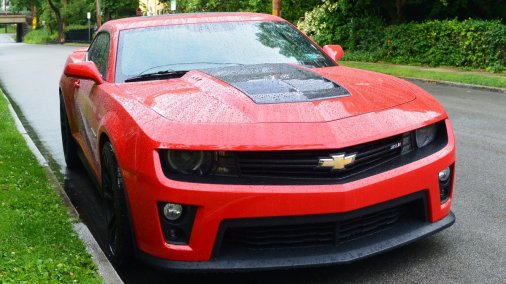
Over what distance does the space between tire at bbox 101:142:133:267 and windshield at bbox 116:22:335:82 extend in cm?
77

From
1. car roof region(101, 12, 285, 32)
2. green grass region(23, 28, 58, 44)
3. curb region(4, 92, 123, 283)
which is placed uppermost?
car roof region(101, 12, 285, 32)

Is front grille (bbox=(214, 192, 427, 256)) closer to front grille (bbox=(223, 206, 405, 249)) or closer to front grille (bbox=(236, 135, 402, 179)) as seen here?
front grille (bbox=(223, 206, 405, 249))

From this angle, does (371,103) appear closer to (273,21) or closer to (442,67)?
(273,21)

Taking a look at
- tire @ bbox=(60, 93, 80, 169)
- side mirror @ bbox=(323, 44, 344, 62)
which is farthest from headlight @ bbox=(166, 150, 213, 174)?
tire @ bbox=(60, 93, 80, 169)

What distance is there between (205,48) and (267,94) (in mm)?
1262

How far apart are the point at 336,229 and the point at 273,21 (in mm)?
2611

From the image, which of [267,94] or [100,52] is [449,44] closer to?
[100,52]

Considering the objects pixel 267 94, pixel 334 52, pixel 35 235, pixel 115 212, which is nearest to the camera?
pixel 267 94

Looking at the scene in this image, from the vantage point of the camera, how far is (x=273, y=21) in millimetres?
5441

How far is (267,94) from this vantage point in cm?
367

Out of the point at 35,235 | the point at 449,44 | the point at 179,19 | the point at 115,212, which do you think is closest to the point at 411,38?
the point at 449,44

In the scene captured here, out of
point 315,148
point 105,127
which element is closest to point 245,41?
point 105,127

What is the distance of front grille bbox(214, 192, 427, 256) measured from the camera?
10.6 feet

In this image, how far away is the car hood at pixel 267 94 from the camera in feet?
11.3
